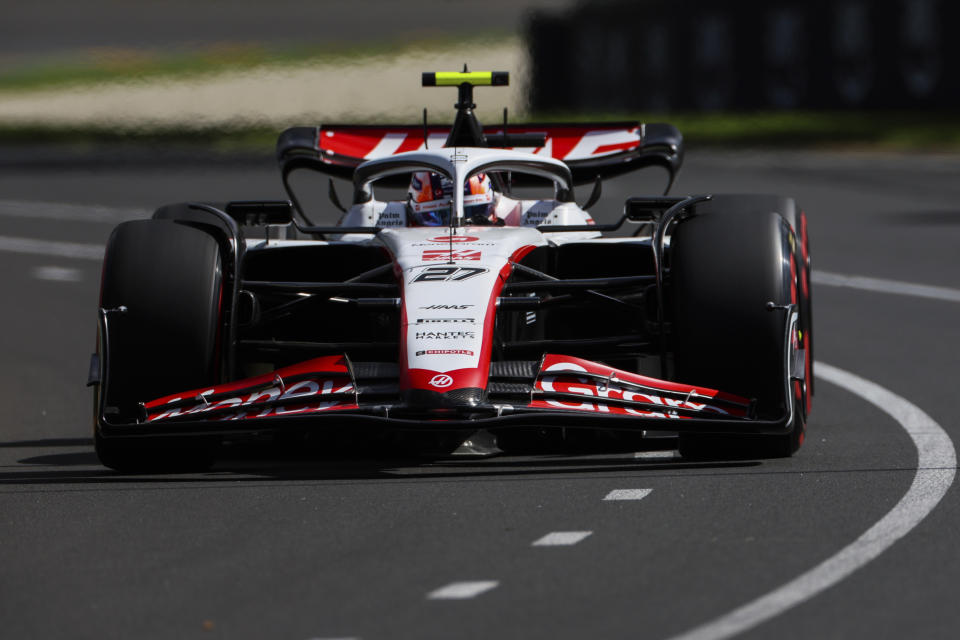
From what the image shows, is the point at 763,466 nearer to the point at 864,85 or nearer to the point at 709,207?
the point at 709,207

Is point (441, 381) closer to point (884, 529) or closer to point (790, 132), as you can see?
point (884, 529)

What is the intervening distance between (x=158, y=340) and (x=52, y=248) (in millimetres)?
13074

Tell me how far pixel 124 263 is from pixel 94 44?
45.0ft

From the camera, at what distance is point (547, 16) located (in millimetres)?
29391

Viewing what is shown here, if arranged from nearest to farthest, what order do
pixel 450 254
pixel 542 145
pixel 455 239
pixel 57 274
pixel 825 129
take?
pixel 450 254 < pixel 455 239 < pixel 542 145 < pixel 57 274 < pixel 825 129

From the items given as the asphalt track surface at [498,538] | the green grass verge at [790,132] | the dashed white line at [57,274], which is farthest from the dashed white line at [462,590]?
the green grass verge at [790,132]

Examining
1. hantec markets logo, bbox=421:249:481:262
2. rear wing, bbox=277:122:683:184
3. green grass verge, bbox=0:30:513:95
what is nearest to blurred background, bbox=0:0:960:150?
green grass verge, bbox=0:30:513:95

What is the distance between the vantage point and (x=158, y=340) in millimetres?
8258

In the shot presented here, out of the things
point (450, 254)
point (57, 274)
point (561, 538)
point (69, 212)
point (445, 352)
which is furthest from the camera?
point (69, 212)

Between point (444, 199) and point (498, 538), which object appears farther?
point (444, 199)

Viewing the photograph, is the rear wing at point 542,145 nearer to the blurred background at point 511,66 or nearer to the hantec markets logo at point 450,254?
the hantec markets logo at point 450,254

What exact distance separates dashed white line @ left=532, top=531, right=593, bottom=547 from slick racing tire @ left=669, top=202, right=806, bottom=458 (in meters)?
1.68

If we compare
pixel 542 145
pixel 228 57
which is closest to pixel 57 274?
pixel 228 57

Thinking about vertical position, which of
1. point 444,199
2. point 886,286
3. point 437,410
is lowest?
point 886,286
